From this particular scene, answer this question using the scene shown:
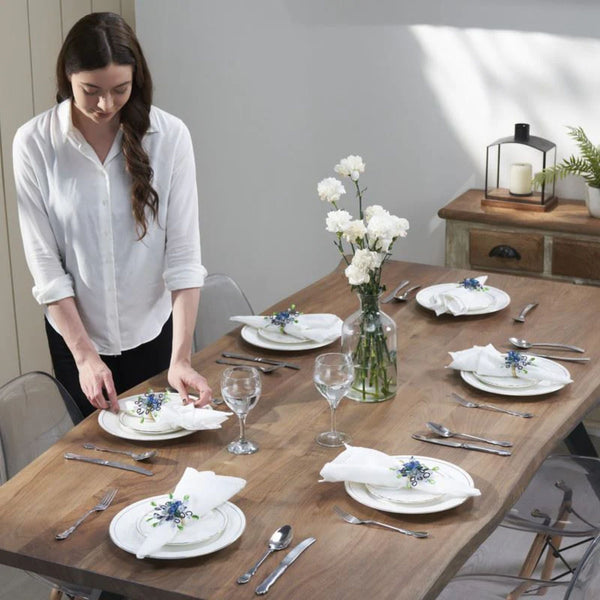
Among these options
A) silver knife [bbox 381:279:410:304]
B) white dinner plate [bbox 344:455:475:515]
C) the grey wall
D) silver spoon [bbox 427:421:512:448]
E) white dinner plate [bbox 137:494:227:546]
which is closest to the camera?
white dinner plate [bbox 137:494:227:546]

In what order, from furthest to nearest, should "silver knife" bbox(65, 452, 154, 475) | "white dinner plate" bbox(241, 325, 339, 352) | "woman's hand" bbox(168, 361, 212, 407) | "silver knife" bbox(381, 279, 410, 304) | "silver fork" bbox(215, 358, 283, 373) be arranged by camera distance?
"silver knife" bbox(381, 279, 410, 304)
"white dinner plate" bbox(241, 325, 339, 352)
"silver fork" bbox(215, 358, 283, 373)
"woman's hand" bbox(168, 361, 212, 407)
"silver knife" bbox(65, 452, 154, 475)

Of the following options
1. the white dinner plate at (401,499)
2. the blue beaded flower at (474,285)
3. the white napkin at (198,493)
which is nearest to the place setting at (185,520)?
the white napkin at (198,493)

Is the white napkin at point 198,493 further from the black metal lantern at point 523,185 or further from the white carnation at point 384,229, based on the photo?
the black metal lantern at point 523,185

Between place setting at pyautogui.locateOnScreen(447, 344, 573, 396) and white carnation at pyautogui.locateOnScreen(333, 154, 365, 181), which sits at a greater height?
white carnation at pyautogui.locateOnScreen(333, 154, 365, 181)

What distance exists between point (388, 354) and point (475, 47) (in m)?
2.06

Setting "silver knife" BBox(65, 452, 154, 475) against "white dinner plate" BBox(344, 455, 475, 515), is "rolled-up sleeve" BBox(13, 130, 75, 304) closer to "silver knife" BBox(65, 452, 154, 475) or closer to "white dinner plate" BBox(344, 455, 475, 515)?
"silver knife" BBox(65, 452, 154, 475)

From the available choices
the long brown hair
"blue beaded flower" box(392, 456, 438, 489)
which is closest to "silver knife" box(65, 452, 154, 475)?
"blue beaded flower" box(392, 456, 438, 489)

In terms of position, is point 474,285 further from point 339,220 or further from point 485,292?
point 339,220

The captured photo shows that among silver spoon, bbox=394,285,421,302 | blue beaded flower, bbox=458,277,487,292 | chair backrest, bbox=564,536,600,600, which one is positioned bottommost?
chair backrest, bbox=564,536,600,600

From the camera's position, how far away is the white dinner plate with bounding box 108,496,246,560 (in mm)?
1713

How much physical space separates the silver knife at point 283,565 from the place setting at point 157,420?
17.3 inches

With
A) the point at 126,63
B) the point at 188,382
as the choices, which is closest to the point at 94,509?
the point at 188,382

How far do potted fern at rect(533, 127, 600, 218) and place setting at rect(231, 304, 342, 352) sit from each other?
4.55ft

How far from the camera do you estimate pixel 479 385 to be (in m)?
2.35
